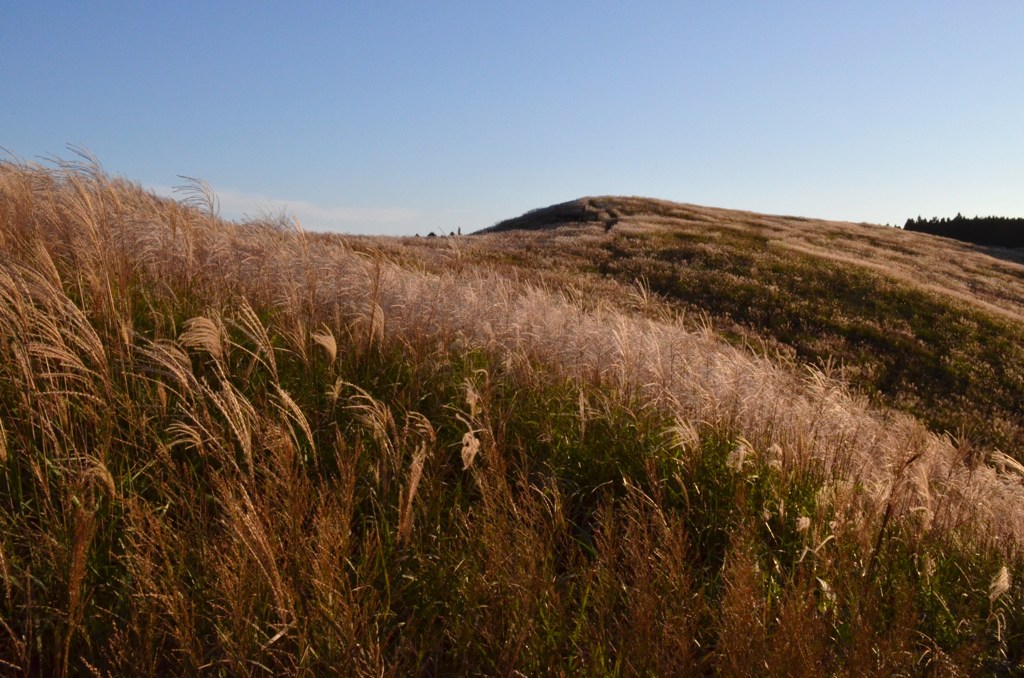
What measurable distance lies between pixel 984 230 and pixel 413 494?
233 feet

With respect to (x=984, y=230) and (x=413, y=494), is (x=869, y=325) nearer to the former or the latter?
(x=413, y=494)

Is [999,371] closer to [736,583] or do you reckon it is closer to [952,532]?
[952,532]

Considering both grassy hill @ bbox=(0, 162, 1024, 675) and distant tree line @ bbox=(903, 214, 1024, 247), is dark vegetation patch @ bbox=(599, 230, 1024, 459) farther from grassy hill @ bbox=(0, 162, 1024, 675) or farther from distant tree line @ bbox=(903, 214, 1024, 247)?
distant tree line @ bbox=(903, 214, 1024, 247)

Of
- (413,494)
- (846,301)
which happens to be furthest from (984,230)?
(413,494)

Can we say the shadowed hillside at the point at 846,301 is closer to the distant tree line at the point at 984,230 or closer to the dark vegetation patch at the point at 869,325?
the dark vegetation patch at the point at 869,325

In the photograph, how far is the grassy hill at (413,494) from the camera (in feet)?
9.36

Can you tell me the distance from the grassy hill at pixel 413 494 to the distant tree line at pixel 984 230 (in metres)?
63.7

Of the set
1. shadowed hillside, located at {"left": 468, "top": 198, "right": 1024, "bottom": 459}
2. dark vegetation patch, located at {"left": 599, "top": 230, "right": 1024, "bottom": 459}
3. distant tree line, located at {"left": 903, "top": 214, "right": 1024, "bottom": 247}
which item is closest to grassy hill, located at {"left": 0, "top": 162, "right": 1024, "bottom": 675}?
shadowed hillside, located at {"left": 468, "top": 198, "right": 1024, "bottom": 459}

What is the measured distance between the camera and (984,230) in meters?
60.1

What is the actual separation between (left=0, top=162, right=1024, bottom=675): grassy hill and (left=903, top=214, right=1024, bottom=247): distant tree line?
63704 millimetres

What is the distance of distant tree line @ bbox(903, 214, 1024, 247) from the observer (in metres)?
58.2

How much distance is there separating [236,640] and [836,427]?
180 inches

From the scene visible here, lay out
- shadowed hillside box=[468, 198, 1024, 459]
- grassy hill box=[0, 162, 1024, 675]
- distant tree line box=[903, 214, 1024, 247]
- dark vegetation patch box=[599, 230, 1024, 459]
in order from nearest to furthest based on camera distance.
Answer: grassy hill box=[0, 162, 1024, 675] < dark vegetation patch box=[599, 230, 1024, 459] < shadowed hillside box=[468, 198, 1024, 459] < distant tree line box=[903, 214, 1024, 247]

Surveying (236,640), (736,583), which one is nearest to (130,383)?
(236,640)
